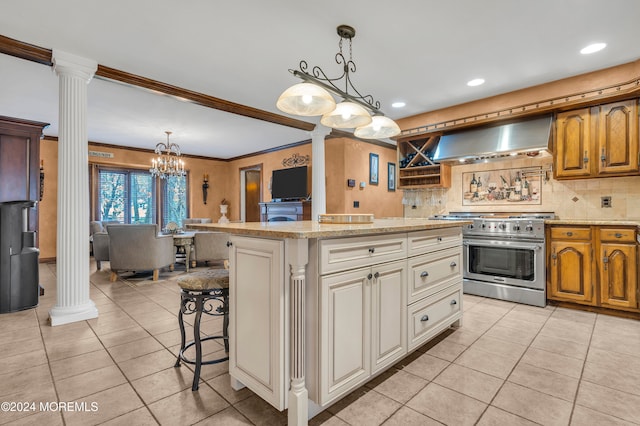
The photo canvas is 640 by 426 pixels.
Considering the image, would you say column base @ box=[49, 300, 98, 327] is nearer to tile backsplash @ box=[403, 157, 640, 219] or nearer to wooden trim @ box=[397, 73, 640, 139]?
tile backsplash @ box=[403, 157, 640, 219]

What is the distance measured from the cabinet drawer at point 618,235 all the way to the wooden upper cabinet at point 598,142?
0.61 metres

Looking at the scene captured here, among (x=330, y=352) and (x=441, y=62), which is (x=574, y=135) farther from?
(x=330, y=352)

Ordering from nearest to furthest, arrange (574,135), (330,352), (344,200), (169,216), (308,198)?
(330,352) < (574,135) < (344,200) < (308,198) < (169,216)

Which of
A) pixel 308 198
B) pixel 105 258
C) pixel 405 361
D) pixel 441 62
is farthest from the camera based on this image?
pixel 308 198

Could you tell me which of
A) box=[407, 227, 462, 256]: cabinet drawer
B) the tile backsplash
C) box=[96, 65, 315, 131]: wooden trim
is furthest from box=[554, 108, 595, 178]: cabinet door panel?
box=[96, 65, 315, 131]: wooden trim

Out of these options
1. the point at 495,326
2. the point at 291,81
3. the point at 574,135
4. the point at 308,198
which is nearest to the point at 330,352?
the point at 495,326

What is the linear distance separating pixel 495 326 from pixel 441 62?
2514mm

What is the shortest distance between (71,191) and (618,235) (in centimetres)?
507

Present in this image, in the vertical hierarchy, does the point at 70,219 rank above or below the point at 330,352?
above

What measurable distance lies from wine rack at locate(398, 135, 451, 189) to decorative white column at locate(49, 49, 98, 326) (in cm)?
391

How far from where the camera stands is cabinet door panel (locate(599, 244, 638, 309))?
9.78 ft

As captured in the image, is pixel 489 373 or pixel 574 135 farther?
pixel 574 135

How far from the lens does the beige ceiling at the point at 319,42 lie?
7.61 feet

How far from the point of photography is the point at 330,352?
152 cm
